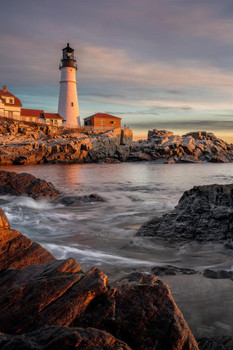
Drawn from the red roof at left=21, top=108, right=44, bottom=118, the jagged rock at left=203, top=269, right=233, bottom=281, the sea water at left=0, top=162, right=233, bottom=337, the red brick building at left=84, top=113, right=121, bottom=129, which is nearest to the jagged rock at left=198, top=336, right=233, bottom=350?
the sea water at left=0, top=162, right=233, bottom=337

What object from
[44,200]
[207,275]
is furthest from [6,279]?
[44,200]

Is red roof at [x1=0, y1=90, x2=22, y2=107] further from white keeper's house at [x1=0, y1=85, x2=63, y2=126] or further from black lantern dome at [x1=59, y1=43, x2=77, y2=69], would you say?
black lantern dome at [x1=59, y1=43, x2=77, y2=69]

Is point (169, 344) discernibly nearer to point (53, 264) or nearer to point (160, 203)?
point (53, 264)

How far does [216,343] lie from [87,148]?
4114cm

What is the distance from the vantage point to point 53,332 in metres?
1.59

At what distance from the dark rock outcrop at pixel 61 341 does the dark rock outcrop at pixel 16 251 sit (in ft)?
5.32

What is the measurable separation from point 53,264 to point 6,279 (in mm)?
477

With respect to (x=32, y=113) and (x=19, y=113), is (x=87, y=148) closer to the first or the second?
(x=32, y=113)

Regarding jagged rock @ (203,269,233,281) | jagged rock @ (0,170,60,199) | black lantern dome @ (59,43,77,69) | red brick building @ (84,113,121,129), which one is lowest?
jagged rock @ (203,269,233,281)

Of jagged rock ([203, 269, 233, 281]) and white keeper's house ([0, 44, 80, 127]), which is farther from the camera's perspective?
white keeper's house ([0, 44, 80, 127])

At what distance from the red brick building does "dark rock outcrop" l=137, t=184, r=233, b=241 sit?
2108 inches

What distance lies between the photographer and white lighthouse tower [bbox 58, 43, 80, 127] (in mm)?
Result: 51662

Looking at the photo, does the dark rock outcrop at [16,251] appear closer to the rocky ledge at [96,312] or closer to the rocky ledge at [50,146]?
the rocky ledge at [96,312]

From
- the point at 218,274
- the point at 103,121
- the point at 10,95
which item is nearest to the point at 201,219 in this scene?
the point at 218,274
